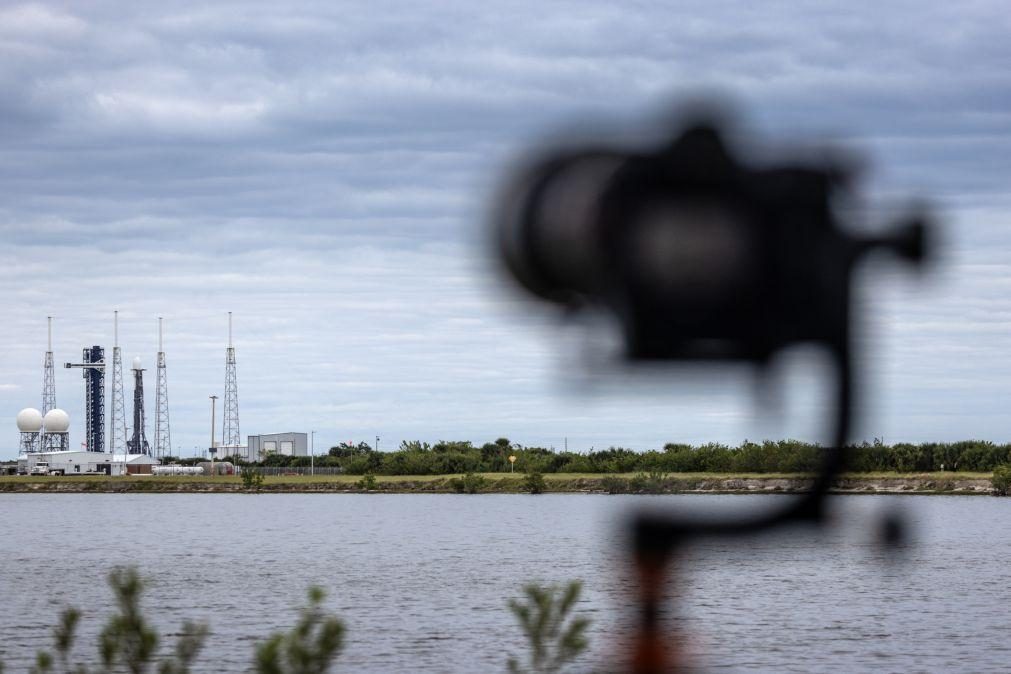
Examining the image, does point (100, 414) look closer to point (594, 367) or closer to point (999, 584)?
point (999, 584)

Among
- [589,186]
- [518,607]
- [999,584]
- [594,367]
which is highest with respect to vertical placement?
[589,186]

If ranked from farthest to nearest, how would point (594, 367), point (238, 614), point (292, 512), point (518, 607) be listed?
point (292, 512), point (238, 614), point (518, 607), point (594, 367)

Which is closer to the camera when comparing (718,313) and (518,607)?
(718,313)

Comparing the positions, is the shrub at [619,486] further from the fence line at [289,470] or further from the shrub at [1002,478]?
the fence line at [289,470]

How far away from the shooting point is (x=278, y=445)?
18625 centimetres

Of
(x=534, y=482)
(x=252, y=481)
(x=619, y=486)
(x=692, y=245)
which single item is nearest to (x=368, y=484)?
(x=252, y=481)

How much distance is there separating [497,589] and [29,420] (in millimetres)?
133669

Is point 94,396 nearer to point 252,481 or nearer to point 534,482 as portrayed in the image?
point 252,481

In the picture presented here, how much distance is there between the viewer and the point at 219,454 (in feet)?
650

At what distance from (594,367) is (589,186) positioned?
53 cm

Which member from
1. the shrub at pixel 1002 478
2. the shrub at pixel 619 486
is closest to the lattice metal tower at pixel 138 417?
the shrub at pixel 1002 478

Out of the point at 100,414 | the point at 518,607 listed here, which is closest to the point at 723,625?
the point at 518,607

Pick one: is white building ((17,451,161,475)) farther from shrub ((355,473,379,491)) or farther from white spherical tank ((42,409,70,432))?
shrub ((355,473,379,491))

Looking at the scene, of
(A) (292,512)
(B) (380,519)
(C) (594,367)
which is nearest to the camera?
(C) (594,367)
